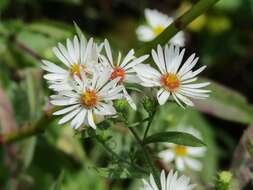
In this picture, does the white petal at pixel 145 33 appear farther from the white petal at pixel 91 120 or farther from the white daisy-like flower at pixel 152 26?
the white petal at pixel 91 120

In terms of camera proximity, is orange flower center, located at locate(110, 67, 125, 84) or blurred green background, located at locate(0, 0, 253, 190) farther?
blurred green background, located at locate(0, 0, 253, 190)

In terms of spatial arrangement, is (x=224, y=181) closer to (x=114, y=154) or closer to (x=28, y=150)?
(x=114, y=154)

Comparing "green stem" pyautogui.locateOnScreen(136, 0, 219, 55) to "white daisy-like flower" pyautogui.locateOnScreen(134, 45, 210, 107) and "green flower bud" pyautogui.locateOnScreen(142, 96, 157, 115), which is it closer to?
"white daisy-like flower" pyautogui.locateOnScreen(134, 45, 210, 107)

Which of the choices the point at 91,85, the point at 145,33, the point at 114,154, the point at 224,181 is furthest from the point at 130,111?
the point at 91,85

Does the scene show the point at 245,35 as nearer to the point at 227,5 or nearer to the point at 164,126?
the point at 227,5

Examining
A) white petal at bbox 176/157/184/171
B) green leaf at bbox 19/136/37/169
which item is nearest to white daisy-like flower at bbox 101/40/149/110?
green leaf at bbox 19/136/37/169

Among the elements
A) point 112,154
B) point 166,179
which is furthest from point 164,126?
point 166,179

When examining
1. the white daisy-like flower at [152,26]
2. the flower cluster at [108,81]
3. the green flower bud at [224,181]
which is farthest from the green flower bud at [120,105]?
the white daisy-like flower at [152,26]
